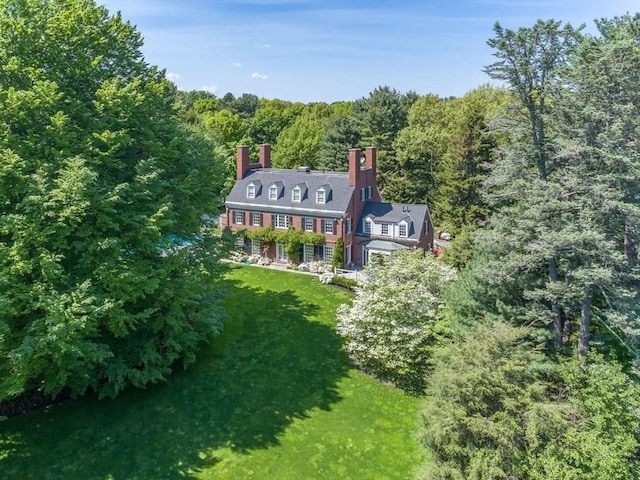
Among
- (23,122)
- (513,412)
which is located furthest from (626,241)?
(23,122)

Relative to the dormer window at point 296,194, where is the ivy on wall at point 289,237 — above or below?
below

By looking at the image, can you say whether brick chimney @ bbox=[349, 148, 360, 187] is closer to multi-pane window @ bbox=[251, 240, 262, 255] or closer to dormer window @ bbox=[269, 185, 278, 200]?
dormer window @ bbox=[269, 185, 278, 200]

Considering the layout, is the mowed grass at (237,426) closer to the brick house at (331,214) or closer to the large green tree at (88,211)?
the large green tree at (88,211)

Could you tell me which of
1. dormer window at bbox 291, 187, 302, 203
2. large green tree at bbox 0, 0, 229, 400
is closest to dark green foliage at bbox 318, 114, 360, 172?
dormer window at bbox 291, 187, 302, 203

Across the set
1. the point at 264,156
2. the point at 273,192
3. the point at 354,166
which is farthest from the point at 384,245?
the point at 264,156

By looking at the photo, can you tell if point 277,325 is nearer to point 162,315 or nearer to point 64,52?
point 162,315

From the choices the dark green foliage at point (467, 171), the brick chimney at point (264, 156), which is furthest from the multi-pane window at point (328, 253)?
the brick chimney at point (264, 156)
